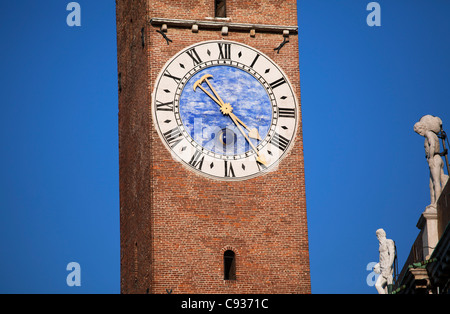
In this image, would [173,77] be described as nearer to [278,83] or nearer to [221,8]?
[221,8]

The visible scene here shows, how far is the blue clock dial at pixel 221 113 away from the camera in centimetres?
5494

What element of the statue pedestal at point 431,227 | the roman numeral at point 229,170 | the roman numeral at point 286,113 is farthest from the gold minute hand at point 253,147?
the statue pedestal at point 431,227

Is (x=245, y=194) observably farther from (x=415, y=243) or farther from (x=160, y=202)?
(x=415, y=243)

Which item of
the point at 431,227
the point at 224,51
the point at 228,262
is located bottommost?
the point at 228,262

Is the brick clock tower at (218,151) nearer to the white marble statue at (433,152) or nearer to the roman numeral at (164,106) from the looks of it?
the roman numeral at (164,106)

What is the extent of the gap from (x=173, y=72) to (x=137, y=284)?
673cm

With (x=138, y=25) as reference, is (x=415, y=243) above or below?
below

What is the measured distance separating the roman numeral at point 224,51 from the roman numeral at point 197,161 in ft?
10.5

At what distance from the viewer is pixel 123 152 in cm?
5941

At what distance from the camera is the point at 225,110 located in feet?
181

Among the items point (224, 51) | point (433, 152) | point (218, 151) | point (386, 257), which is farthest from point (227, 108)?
point (433, 152)

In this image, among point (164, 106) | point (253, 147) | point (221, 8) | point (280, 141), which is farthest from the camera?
point (221, 8)

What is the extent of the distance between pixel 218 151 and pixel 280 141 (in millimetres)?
2077
